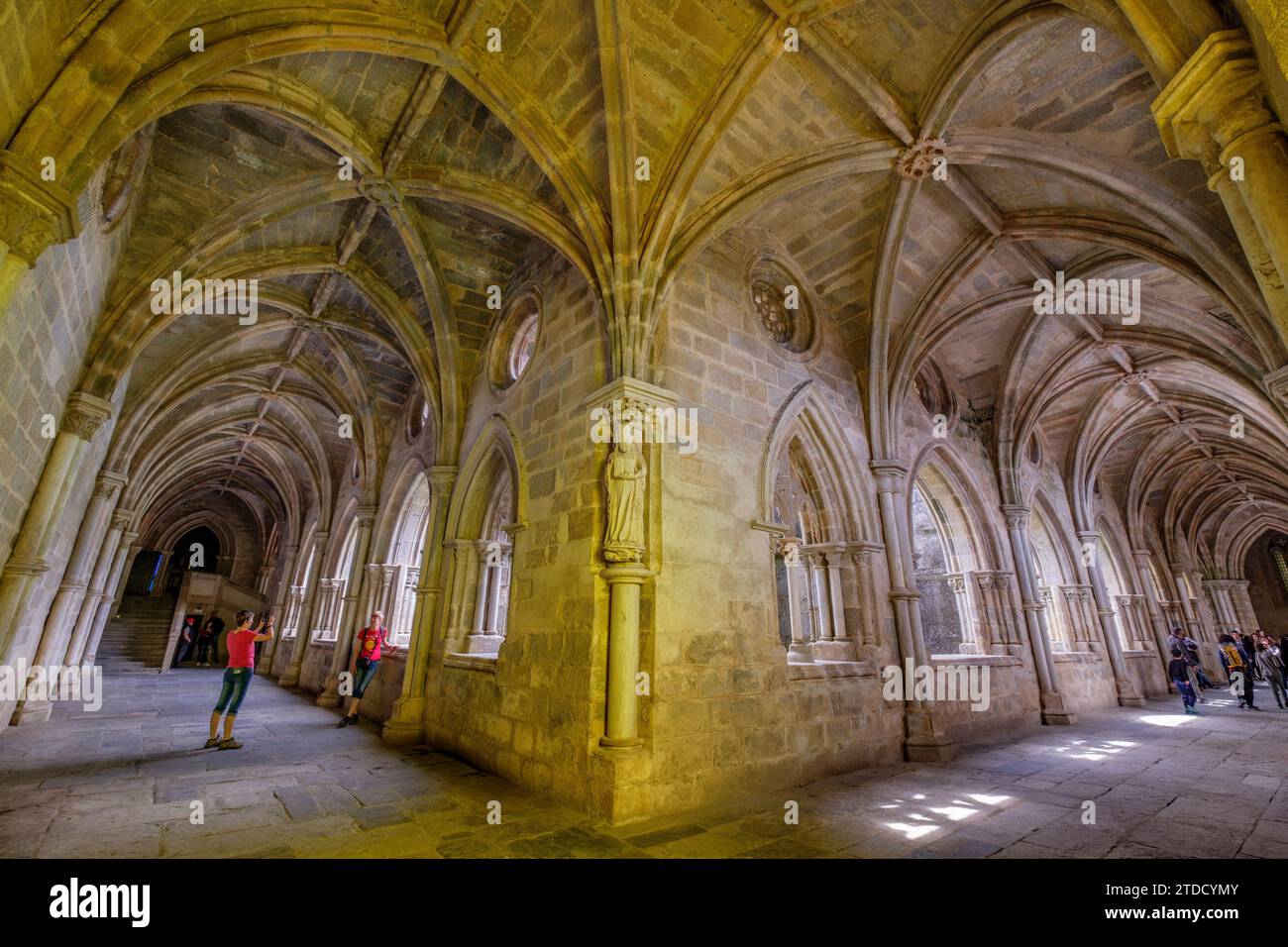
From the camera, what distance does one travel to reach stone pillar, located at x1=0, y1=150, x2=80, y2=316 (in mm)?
2803

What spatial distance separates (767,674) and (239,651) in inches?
230

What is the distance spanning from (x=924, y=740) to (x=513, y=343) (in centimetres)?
742

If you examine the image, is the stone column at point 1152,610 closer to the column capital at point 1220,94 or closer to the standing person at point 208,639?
the column capital at point 1220,94

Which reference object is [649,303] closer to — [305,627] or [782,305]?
[782,305]

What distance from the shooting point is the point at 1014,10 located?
444 cm

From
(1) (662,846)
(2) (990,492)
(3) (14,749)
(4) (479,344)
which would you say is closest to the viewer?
(1) (662,846)

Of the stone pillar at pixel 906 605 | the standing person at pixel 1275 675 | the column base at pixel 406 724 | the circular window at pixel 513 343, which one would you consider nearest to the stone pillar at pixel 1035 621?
the stone pillar at pixel 906 605

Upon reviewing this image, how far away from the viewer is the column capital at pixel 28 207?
9.18 ft

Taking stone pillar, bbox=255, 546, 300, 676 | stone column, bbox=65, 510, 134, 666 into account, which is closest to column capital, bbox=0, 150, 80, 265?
stone column, bbox=65, 510, 134, 666

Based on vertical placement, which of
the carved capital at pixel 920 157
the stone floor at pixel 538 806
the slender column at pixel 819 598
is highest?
the carved capital at pixel 920 157

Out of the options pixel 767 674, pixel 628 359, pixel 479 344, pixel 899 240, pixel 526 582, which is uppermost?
pixel 899 240

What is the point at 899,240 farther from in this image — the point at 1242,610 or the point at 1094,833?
the point at 1242,610

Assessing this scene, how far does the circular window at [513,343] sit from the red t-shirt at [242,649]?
163 inches

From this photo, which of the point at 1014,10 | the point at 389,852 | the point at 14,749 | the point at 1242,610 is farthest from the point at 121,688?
the point at 1242,610
